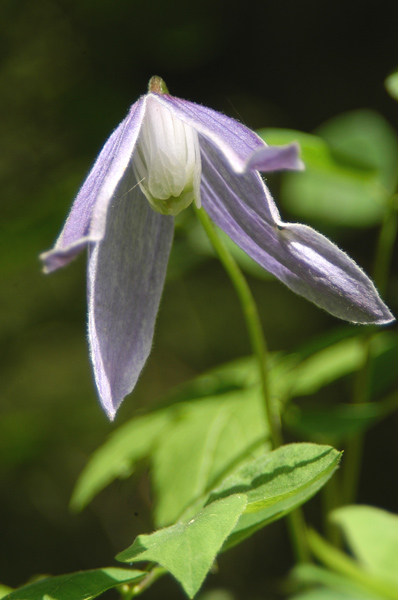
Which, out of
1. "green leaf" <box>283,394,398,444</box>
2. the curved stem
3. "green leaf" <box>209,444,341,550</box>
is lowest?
"green leaf" <box>283,394,398,444</box>

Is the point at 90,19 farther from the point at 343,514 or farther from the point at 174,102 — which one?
the point at 343,514

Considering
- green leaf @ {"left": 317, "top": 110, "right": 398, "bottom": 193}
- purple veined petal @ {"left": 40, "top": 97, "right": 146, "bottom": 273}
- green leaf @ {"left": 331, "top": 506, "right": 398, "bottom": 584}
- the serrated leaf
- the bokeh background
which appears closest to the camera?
purple veined petal @ {"left": 40, "top": 97, "right": 146, "bottom": 273}

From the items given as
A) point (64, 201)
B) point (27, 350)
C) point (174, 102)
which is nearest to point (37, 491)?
point (27, 350)

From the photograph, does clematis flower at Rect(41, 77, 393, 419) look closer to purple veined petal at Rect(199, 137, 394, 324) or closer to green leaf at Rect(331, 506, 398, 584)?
purple veined petal at Rect(199, 137, 394, 324)

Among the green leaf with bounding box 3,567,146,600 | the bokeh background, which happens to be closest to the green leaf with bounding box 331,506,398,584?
the green leaf with bounding box 3,567,146,600

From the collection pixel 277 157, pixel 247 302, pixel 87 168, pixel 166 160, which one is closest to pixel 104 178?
pixel 166 160

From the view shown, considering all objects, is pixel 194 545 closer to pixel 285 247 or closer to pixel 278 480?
pixel 278 480
